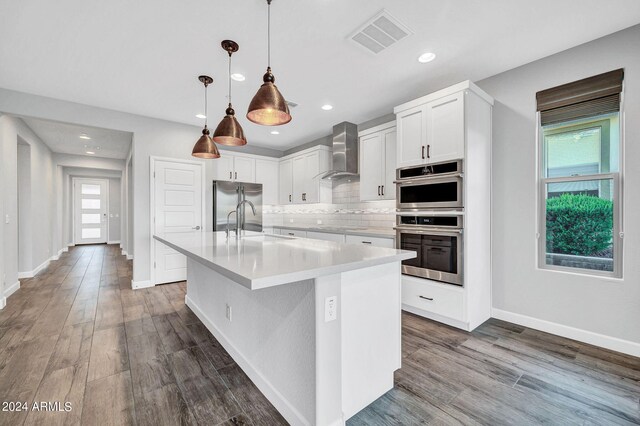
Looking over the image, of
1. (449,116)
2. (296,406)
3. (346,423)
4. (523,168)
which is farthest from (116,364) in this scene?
(523,168)

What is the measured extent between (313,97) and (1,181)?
4.15m

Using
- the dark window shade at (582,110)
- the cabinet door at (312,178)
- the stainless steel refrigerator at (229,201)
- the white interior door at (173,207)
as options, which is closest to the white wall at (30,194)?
the white interior door at (173,207)

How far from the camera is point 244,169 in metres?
5.72

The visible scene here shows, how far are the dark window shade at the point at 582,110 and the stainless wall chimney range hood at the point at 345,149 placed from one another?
250 centimetres

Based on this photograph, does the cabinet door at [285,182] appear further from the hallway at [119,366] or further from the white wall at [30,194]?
the white wall at [30,194]

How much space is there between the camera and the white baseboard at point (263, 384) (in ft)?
4.99

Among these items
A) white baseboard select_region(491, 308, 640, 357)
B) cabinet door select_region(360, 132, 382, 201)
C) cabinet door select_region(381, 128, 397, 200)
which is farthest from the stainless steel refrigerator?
white baseboard select_region(491, 308, 640, 357)

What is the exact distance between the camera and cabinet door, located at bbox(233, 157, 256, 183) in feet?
18.3

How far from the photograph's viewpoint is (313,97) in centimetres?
371

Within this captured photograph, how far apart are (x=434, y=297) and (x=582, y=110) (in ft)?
7.28

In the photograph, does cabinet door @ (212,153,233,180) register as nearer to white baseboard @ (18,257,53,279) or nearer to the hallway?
the hallway

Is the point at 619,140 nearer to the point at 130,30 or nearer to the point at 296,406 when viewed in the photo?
the point at 296,406

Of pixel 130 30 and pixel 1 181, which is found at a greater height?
pixel 130 30

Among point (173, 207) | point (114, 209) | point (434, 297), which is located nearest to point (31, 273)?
point (173, 207)
